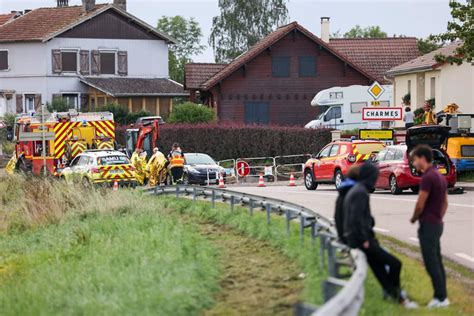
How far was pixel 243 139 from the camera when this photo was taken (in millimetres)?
57281

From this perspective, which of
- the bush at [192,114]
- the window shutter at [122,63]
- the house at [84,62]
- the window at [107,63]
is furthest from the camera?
the window shutter at [122,63]

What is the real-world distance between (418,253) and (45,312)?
673cm

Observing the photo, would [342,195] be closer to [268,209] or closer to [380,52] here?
[268,209]

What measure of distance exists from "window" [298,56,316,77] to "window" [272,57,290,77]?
83 cm

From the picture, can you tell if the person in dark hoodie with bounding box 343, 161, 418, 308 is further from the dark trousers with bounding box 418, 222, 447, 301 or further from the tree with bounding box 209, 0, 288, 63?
the tree with bounding box 209, 0, 288, 63

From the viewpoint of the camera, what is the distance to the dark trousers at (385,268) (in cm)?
1230

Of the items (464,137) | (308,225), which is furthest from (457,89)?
(308,225)

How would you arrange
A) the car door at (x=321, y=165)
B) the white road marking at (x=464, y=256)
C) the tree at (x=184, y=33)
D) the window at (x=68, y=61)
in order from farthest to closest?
1. the tree at (x=184, y=33)
2. the window at (x=68, y=61)
3. the car door at (x=321, y=165)
4. the white road marking at (x=464, y=256)

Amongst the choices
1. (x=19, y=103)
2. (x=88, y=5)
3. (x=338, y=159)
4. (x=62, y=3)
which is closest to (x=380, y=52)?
(x=88, y=5)

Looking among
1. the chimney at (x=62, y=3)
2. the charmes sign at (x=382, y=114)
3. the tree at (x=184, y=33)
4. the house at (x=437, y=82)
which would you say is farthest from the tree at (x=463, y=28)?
the tree at (x=184, y=33)

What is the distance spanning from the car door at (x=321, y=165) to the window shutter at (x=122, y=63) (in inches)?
1673

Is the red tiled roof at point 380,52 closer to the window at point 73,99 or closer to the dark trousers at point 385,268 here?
the window at point 73,99

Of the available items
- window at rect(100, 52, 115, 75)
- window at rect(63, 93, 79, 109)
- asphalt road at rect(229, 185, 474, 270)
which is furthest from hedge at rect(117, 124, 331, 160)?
asphalt road at rect(229, 185, 474, 270)

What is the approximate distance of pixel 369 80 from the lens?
234ft
